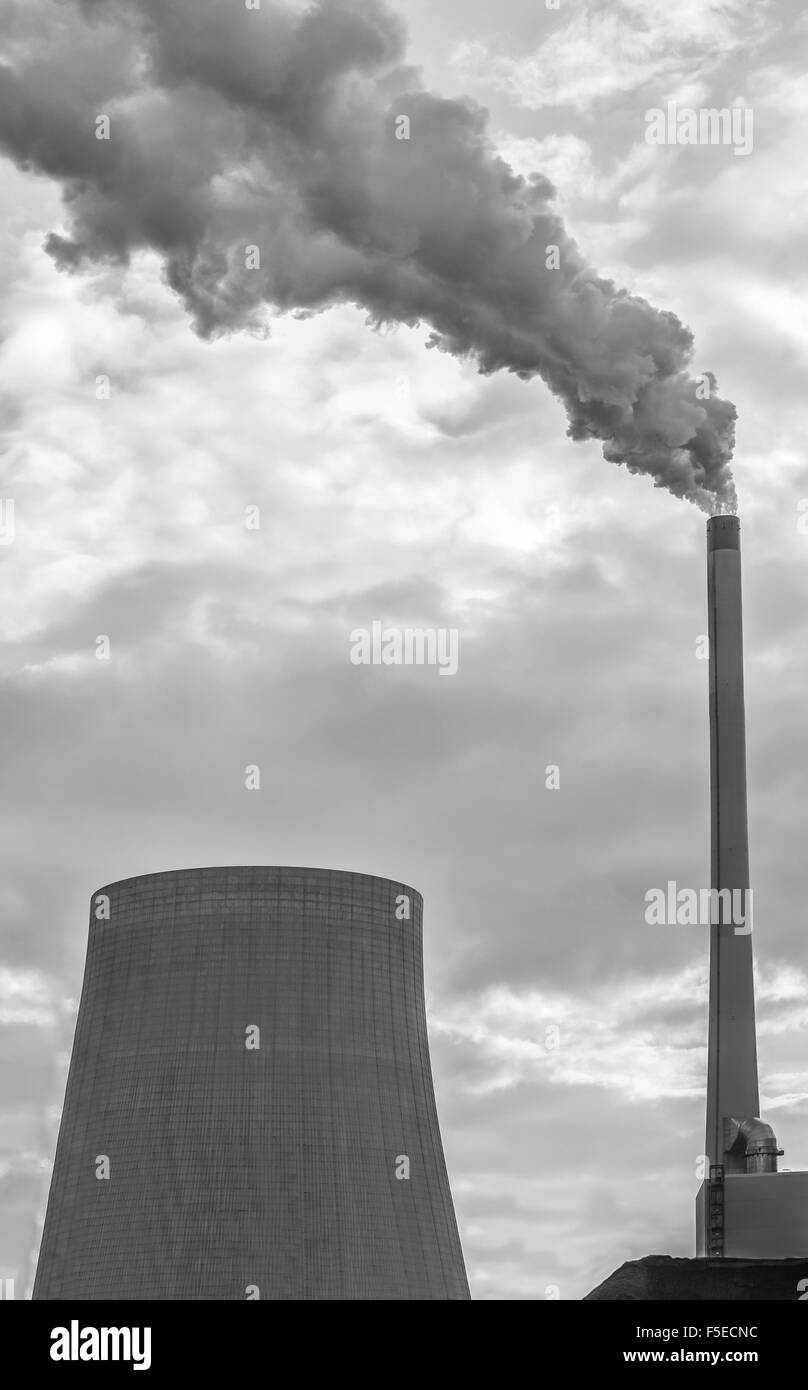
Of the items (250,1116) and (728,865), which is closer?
(250,1116)

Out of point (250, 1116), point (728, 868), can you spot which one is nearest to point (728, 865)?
point (728, 868)

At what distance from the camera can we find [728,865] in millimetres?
38312

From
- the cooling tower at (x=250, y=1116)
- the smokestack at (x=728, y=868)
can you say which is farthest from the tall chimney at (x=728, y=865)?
the cooling tower at (x=250, y=1116)

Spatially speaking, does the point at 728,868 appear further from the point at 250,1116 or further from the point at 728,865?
the point at 250,1116

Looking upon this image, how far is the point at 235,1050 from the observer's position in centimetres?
3397

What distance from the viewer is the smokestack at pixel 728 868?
3700 cm

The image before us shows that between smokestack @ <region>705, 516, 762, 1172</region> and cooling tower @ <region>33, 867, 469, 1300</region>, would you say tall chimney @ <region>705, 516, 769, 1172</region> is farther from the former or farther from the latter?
cooling tower @ <region>33, 867, 469, 1300</region>

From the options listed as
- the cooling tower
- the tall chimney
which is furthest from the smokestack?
the cooling tower

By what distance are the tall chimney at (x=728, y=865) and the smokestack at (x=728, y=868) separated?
0.06 ft

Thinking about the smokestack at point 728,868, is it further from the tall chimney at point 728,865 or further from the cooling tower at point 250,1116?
the cooling tower at point 250,1116

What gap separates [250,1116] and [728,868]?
418 inches

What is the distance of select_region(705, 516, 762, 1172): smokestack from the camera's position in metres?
37.0
